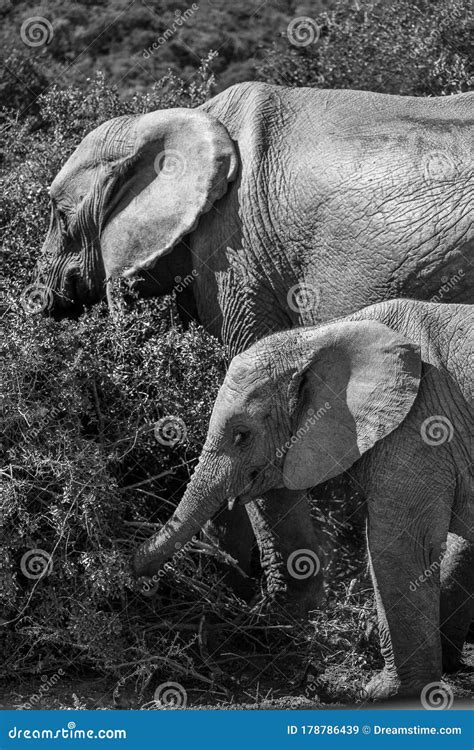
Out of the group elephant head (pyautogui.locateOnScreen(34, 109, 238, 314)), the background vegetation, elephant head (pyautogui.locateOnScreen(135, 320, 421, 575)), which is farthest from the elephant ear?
elephant head (pyautogui.locateOnScreen(135, 320, 421, 575))

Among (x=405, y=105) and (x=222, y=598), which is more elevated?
(x=405, y=105)

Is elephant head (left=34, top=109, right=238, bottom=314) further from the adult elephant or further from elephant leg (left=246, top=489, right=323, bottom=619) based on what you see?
elephant leg (left=246, top=489, right=323, bottom=619)

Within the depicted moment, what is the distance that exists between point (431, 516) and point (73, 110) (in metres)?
3.83

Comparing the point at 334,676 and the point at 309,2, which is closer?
the point at 334,676

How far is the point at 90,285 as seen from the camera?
27.0ft

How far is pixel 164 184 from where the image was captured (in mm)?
7809

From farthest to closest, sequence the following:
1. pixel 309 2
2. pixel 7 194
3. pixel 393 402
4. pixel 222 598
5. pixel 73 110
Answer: pixel 309 2 → pixel 73 110 → pixel 7 194 → pixel 222 598 → pixel 393 402

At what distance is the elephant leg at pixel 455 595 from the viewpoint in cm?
741

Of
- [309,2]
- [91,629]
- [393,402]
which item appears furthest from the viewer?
[309,2]

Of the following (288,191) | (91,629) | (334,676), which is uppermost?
(288,191)

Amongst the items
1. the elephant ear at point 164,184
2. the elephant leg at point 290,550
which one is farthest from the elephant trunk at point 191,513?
the elephant ear at point 164,184

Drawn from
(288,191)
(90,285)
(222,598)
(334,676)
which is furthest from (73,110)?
(334,676)

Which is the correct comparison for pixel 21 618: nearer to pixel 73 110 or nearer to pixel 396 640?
pixel 396 640

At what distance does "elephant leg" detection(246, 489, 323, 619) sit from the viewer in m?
7.81
